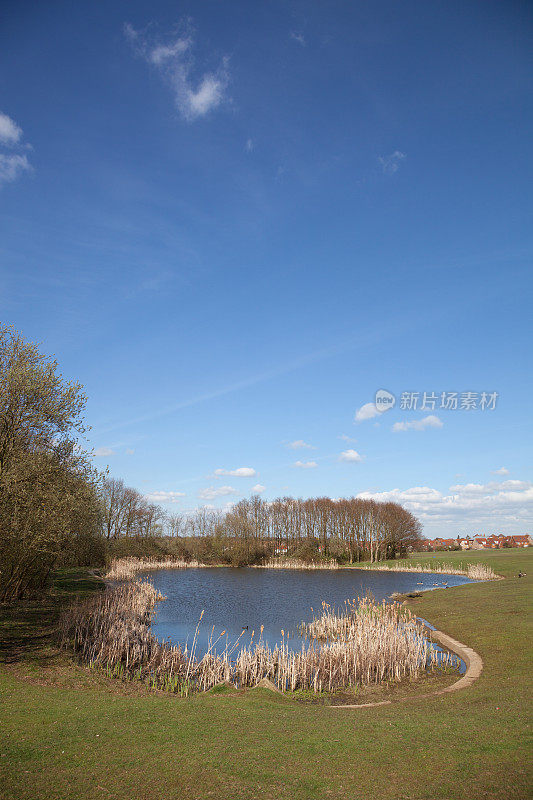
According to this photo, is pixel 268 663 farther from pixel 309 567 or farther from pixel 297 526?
pixel 297 526

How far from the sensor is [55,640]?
17.6m

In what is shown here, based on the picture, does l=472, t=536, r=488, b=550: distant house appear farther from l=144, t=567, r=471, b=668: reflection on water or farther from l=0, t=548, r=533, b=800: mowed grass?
l=0, t=548, r=533, b=800: mowed grass

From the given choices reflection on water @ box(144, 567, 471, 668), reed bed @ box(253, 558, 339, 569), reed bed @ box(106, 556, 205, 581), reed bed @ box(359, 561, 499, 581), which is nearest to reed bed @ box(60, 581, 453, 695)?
reflection on water @ box(144, 567, 471, 668)

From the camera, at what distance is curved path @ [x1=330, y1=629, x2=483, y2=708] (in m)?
12.9

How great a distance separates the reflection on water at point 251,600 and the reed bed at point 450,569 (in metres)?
1.30

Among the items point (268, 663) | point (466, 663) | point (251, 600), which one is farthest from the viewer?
point (251, 600)

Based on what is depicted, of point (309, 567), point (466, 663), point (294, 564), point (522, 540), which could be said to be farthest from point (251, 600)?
point (522, 540)

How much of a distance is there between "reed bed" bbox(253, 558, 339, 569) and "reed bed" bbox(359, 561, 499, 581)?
17.3 feet

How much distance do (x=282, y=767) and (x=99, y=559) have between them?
52.6 meters

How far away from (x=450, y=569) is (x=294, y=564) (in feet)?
86.4

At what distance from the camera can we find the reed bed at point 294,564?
71250 millimetres

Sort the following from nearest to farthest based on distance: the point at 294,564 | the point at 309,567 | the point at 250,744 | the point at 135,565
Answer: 1. the point at 250,744
2. the point at 135,565
3. the point at 309,567
4. the point at 294,564

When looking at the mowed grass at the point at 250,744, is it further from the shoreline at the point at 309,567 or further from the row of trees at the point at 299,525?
the row of trees at the point at 299,525

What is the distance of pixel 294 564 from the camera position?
7369 centimetres
